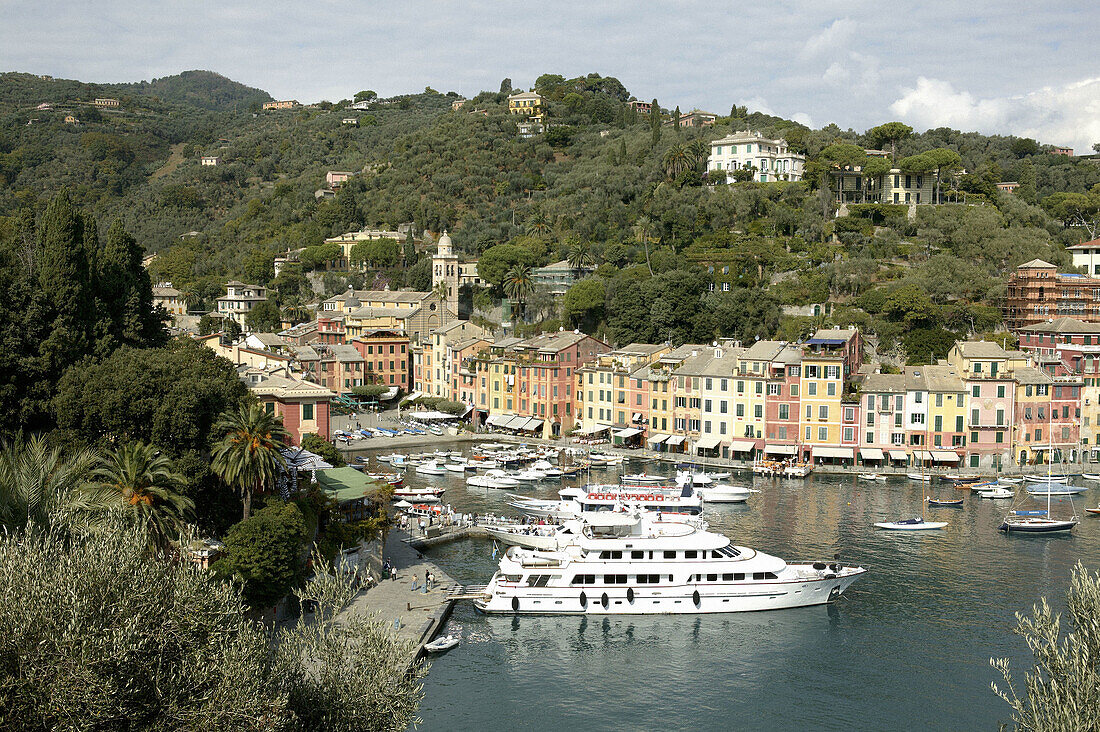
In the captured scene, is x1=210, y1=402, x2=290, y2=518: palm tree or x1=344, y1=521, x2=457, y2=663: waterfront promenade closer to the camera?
x1=210, y1=402, x2=290, y2=518: palm tree

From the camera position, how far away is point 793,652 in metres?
32.1

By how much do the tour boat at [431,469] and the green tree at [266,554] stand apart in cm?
2851

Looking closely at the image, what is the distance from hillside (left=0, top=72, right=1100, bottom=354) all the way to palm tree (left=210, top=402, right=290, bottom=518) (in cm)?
4998

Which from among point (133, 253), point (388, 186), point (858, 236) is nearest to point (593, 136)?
point (388, 186)

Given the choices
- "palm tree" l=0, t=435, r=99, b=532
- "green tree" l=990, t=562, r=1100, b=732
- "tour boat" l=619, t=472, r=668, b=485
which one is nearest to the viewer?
"green tree" l=990, t=562, r=1100, b=732

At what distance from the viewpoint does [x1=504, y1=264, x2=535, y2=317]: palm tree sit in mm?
91000

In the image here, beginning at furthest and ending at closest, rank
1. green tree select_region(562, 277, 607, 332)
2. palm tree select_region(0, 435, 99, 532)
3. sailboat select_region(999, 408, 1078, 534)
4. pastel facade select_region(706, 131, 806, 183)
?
pastel facade select_region(706, 131, 806, 183) < green tree select_region(562, 277, 607, 332) < sailboat select_region(999, 408, 1078, 534) < palm tree select_region(0, 435, 99, 532)

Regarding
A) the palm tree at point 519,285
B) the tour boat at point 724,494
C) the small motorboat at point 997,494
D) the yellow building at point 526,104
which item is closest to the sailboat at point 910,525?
the tour boat at point 724,494

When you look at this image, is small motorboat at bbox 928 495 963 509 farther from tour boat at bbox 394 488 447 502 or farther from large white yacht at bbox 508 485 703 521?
tour boat at bbox 394 488 447 502

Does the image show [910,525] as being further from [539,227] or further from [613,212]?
[539,227]

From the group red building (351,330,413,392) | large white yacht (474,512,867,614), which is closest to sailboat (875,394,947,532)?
large white yacht (474,512,867,614)

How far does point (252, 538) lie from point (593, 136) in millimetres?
115388

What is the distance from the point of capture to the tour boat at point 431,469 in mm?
59188

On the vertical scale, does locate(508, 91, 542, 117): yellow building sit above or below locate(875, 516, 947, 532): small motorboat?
above
